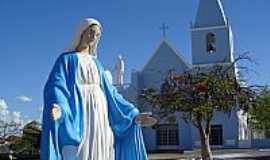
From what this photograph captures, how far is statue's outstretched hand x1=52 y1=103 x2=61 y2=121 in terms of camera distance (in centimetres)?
477

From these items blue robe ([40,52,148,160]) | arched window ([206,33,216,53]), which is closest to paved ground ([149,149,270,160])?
arched window ([206,33,216,53])

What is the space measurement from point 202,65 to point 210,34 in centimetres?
396

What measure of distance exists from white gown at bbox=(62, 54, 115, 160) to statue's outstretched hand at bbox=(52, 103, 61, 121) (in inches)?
13.4

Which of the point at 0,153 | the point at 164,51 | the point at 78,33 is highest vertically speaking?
the point at 164,51

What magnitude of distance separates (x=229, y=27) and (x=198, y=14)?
3.27 m

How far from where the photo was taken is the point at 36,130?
40.1m

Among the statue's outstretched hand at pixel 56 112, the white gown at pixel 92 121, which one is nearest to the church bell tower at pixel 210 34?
the white gown at pixel 92 121

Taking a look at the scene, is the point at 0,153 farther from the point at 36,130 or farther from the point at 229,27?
the point at 229,27

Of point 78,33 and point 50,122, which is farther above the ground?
point 78,33

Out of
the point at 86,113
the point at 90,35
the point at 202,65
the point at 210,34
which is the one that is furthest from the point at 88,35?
the point at 210,34

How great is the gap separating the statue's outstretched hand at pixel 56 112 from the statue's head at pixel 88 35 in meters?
0.89

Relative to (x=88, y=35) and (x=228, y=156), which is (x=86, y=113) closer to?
(x=88, y=35)

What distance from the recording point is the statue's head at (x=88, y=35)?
17.8 feet

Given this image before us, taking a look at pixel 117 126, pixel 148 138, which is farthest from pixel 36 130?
pixel 117 126
